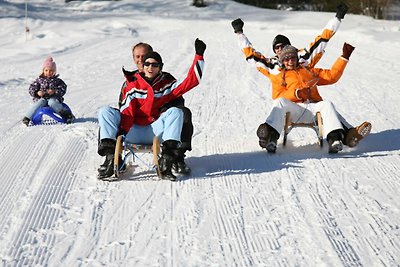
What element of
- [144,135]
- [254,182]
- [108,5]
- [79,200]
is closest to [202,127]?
[144,135]

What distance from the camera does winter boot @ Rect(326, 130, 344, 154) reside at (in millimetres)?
5539

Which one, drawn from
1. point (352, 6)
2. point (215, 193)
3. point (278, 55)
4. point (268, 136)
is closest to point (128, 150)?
point (215, 193)

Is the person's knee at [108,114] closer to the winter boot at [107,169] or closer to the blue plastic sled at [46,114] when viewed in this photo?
the winter boot at [107,169]

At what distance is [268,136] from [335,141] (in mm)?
574

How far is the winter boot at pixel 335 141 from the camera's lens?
554cm

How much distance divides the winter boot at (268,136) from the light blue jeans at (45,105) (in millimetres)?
2494

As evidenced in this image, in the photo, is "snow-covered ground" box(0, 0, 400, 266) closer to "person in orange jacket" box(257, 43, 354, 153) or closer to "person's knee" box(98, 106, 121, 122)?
"person in orange jacket" box(257, 43, 354, 153)

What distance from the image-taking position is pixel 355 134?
5656mm

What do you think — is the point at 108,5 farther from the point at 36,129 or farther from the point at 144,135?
the point at 144,135

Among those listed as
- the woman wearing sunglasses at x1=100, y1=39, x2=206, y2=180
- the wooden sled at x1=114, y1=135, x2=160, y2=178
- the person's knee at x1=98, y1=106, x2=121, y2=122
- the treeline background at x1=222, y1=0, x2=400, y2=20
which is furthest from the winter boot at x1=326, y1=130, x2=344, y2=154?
the treeline background at x1=222, y1=0, x2=400, y2=20

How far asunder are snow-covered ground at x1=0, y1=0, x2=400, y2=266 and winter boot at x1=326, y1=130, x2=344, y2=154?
0.24 feet

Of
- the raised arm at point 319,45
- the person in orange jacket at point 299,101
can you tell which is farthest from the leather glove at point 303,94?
the raised arm at point 319,45

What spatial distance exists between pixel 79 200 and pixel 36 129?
250 cm

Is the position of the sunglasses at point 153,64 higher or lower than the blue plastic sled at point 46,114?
higher
